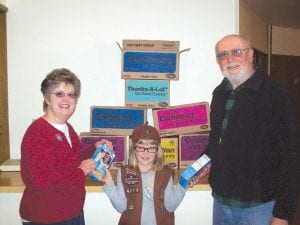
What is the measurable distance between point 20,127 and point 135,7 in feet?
4.57

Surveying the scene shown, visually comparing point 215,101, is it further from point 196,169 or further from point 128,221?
point 128,221

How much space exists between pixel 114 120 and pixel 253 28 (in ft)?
9.02

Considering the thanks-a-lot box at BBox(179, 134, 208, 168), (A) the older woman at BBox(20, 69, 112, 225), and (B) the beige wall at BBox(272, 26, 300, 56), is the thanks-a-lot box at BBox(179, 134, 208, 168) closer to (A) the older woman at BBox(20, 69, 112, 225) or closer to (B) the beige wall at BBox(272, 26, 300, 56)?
(A) the older woman at BBox(20, 69, 112, 225)

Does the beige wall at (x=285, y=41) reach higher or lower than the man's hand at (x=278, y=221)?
higher

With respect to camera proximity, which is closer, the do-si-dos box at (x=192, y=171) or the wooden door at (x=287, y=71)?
the do-si-dos box at (x=192, y=171)

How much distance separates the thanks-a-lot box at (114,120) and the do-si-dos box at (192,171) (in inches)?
30.0

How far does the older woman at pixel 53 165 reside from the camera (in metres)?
1.50

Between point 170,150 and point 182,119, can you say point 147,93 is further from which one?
point 170,150

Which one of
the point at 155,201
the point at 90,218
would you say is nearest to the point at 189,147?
the point at 155,201

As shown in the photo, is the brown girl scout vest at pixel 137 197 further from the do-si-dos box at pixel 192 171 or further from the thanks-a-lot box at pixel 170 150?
the thanks-a-lot box at pixel 170 150

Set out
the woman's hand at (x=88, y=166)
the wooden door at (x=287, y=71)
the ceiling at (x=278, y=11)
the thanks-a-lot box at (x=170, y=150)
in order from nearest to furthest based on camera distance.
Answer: the woman's hand at (x=88, y=166) < the thanks-a-lot box at (x=170, y=150) < the ceiling at (x=278, y=11) < the wooden door at (x=287, y=71)

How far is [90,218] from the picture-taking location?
2.63 m

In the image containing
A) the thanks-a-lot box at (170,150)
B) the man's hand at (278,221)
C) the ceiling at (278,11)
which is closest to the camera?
the man's hand at (278,221)

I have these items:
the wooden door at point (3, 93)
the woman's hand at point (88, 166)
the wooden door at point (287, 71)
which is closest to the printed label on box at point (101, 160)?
the woman's hand at point (88, 166)
